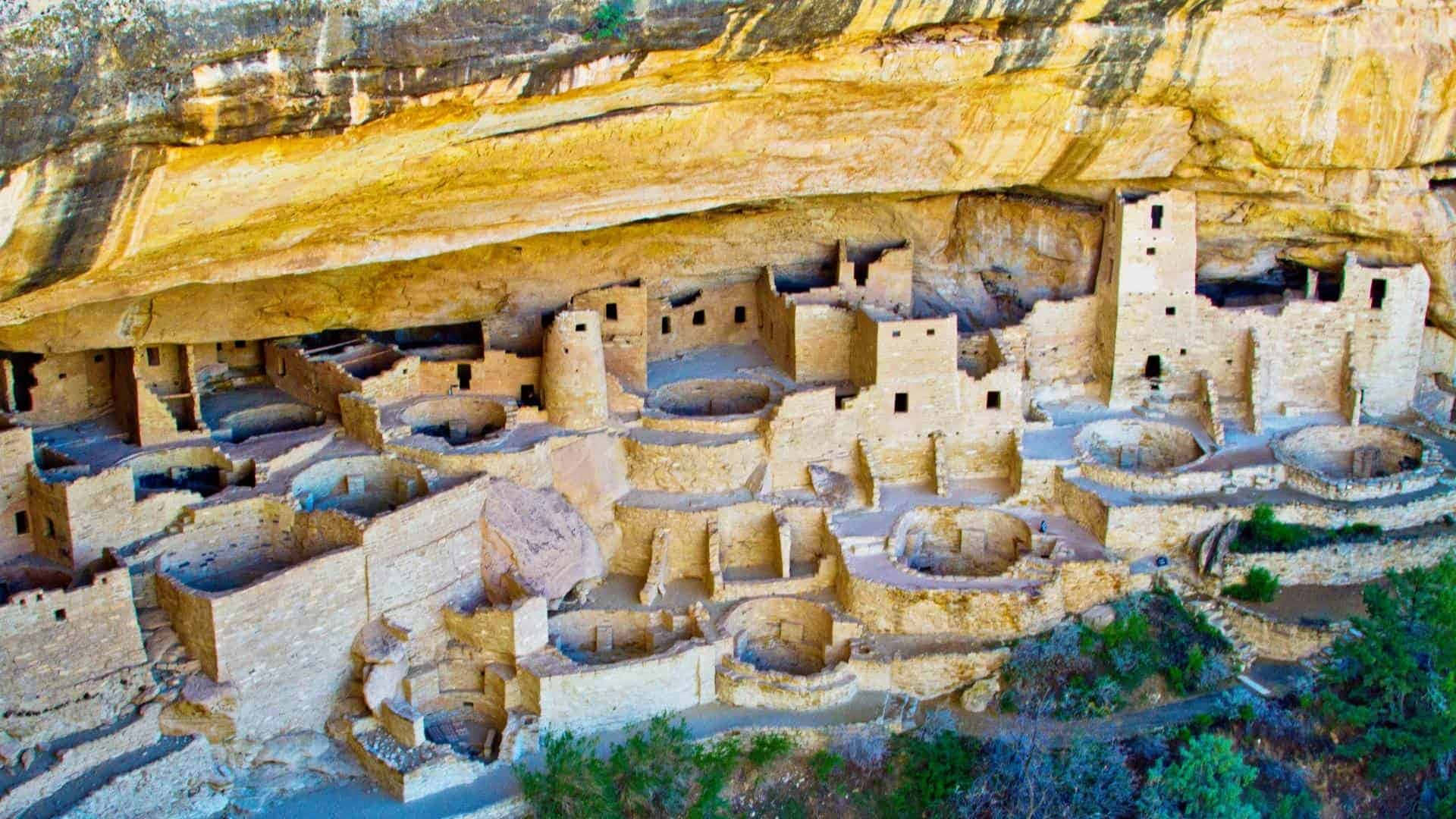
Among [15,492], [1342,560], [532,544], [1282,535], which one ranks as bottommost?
[1342,560]

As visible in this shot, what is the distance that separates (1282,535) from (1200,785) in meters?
3.31

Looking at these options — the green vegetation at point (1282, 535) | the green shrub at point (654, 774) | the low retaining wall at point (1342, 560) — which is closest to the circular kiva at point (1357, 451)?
the green vegetation at point (1282, 535)

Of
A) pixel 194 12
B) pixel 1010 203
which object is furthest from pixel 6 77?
pixel 1010 203

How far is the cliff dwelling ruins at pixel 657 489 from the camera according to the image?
14211 mm

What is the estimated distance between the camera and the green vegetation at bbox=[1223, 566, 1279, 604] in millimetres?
15898

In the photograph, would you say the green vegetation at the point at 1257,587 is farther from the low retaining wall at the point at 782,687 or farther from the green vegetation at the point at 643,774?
the green vegetation at the point at 643,774

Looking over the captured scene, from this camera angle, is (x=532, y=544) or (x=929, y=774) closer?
(x=929, y=774)

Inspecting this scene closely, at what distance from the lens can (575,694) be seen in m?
14.9

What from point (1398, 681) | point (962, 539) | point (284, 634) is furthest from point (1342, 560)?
point (284, 634)

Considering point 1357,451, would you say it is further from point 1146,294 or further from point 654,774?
point 654,774

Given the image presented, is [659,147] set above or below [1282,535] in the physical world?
above

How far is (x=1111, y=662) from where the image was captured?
1551 cm

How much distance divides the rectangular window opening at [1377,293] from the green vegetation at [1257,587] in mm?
3986

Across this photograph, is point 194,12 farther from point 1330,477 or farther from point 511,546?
point 1330,477
